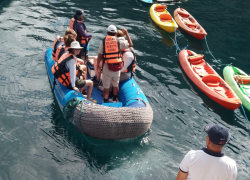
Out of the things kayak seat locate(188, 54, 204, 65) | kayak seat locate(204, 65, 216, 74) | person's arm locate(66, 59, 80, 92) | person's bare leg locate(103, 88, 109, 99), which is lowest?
kayak seat locate(204, 65, 216, 74)

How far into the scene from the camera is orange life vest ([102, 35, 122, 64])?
250 inches

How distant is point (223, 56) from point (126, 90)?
19.0ft

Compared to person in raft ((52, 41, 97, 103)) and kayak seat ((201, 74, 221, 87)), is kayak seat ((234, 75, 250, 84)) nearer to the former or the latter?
kayak seat ((201, 74, 221, 87))

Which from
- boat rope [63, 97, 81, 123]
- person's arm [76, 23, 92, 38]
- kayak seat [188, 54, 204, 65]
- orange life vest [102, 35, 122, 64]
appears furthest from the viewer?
kayak seat [188, 54, 204, 65]

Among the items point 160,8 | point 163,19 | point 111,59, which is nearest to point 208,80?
point 111,59

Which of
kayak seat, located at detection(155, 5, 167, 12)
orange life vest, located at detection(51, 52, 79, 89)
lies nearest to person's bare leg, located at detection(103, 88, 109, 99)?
orange life vest, located at detection(51, 52, 79, 89)

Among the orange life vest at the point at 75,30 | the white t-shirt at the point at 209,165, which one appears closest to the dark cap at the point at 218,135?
the white t-shirt at the point at 209,165

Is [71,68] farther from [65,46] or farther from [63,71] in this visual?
[65,46]

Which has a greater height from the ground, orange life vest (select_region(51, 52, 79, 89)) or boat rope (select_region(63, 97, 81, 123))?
orange life vest (select_region(51, 52, 79, 89))

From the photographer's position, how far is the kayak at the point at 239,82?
8.19 meters

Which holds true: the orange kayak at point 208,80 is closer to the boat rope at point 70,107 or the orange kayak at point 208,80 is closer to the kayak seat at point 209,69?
the kayak seat at point 209,69

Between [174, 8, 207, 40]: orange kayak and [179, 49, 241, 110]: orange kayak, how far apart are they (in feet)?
6.33

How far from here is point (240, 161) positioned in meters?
6.24

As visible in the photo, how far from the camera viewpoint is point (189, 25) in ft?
41.2
